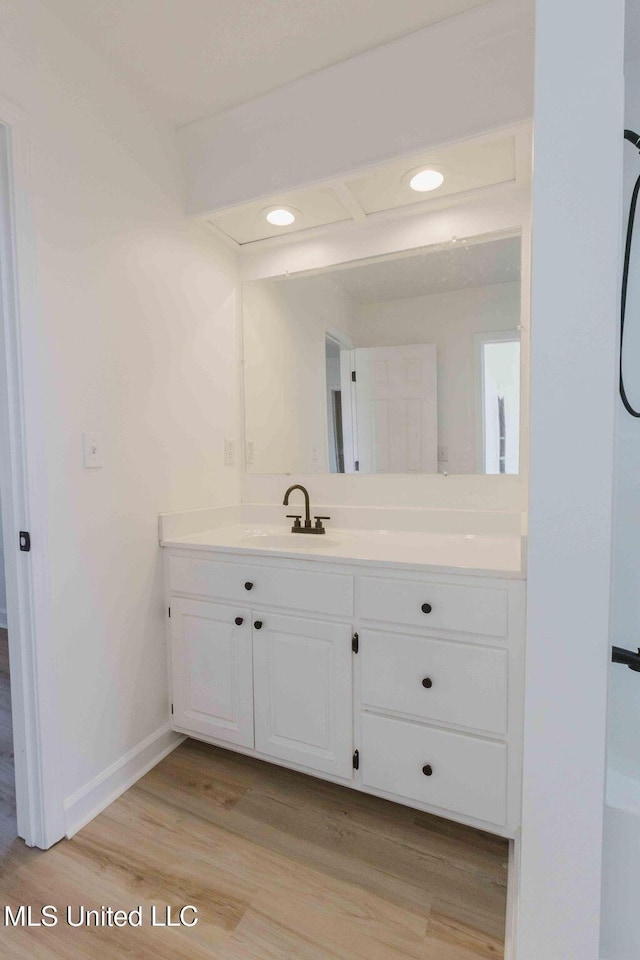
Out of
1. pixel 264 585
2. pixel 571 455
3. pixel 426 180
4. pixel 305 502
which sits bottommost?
pixel 264 585

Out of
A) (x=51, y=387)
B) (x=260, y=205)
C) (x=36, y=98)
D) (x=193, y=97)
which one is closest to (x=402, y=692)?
(x=51, y=387)

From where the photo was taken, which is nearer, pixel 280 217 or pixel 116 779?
pixel 116 779

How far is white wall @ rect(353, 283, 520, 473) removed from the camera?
176 cm

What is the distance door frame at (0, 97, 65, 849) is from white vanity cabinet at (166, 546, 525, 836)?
50cm

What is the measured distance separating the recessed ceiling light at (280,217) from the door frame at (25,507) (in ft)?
2.87

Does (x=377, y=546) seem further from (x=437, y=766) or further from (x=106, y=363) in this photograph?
(x=106, y=363)

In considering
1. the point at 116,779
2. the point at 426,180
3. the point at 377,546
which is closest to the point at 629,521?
the point at 377,546

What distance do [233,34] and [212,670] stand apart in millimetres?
2132

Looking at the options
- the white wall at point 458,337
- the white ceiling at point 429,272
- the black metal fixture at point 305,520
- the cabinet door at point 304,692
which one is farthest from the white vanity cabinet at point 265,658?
the white ceiling at point 429,272

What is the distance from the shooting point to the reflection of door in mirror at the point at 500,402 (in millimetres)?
1736

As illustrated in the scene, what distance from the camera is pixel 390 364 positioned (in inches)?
76.2

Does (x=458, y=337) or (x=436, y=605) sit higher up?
(x=458, y=337)

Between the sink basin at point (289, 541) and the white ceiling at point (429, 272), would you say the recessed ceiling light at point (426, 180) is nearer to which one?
A: the white ceiling at point (429, 272)

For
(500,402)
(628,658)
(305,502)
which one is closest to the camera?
(628,658)
